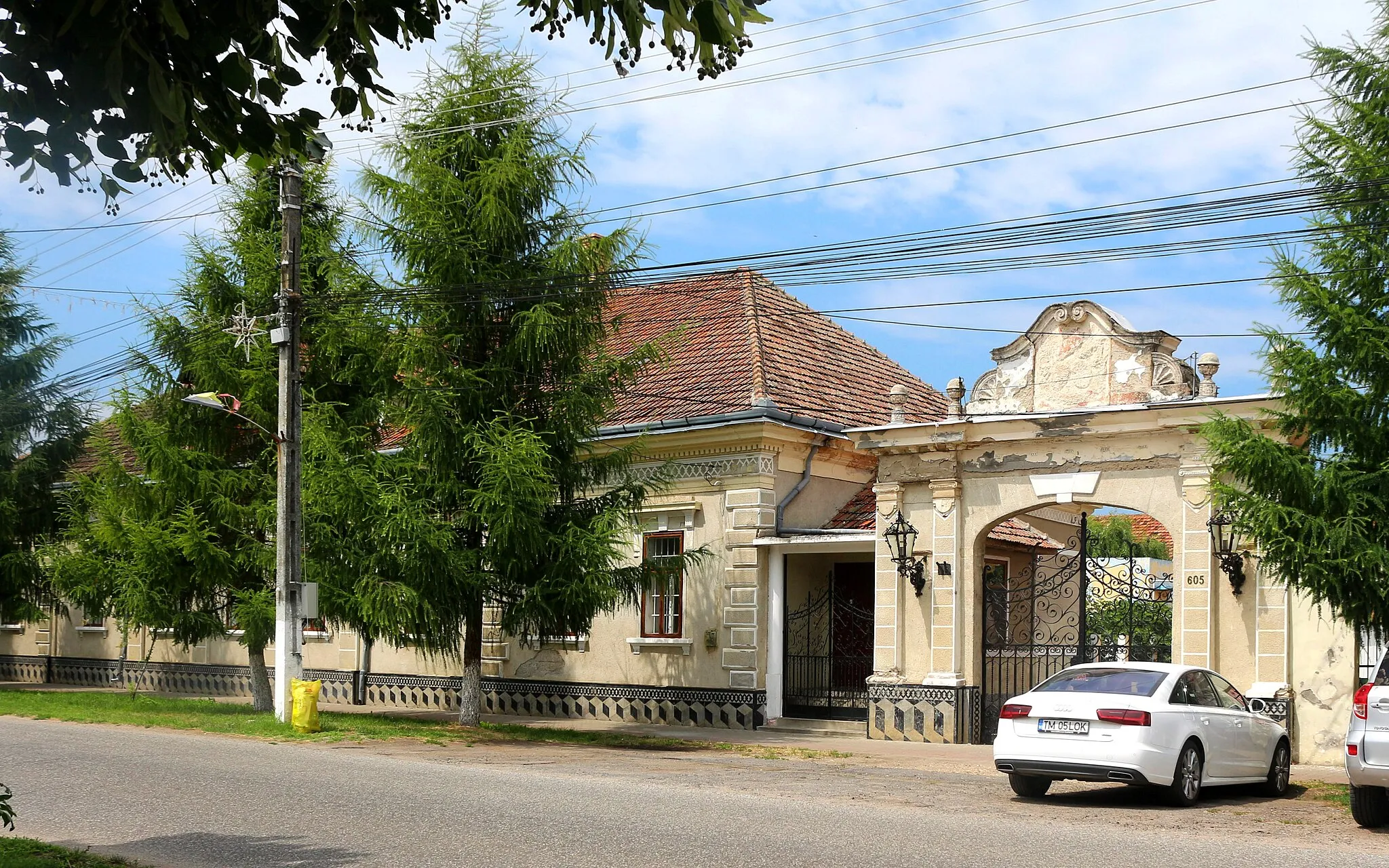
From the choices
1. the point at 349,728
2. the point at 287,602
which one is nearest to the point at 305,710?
the point at 349,728

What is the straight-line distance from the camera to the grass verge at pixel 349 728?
1938 cm

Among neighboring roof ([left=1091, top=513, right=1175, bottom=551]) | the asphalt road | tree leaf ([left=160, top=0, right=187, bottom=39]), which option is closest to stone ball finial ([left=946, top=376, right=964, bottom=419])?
the asphalt road

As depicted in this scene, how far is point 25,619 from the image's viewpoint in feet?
108

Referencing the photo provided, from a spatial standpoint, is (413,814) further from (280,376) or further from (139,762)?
(280,376)

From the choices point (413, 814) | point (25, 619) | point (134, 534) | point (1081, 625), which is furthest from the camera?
point (25, 619)

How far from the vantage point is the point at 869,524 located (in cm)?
2294

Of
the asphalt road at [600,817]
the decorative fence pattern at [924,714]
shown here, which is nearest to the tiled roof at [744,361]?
the decorative fence pattern at [924,714]

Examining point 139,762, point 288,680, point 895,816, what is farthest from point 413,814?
point 288,680

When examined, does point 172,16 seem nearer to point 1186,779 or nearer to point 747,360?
point 1186,779

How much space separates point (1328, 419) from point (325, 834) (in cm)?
1005

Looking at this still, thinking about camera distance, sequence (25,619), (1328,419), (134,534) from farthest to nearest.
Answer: (25,619), (134,534), (1328,419)

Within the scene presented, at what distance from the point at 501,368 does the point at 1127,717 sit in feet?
36.3

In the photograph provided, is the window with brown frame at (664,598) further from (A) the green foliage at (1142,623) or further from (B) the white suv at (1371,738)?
(B) the white suv at (1371,738)

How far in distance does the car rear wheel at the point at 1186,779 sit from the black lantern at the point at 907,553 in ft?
23.9
